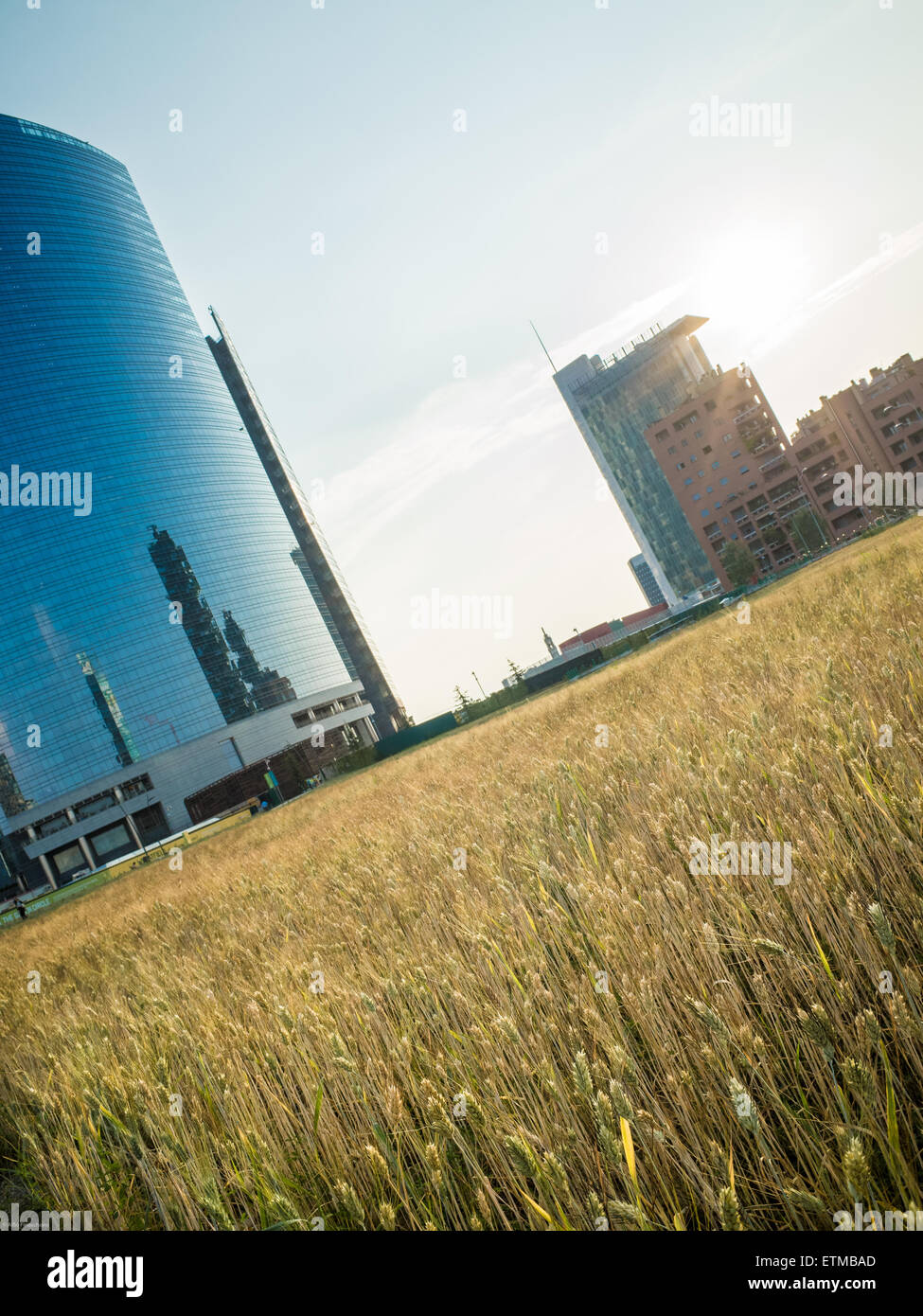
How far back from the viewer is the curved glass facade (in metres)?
85.2

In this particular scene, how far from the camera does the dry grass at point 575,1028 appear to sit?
148cm

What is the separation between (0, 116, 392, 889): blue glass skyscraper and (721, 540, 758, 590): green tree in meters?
68.3

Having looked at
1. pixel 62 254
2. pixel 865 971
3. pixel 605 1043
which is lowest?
pixel 865 971

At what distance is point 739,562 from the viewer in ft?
294

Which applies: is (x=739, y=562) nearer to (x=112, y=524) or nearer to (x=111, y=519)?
(x=112, y=524)

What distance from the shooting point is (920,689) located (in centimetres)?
355

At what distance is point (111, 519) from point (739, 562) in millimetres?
91757

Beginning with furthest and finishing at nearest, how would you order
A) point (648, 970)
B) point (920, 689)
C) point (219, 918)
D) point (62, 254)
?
point (62, 254), point (219, 918), point (920, 689), point (648, 970)

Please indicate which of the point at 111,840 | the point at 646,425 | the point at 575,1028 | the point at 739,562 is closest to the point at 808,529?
the point at 739,562

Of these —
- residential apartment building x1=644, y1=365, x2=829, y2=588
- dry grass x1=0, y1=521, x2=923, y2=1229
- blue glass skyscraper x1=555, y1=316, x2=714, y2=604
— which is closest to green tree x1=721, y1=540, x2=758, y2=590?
residential apartment building x1=644, y1=365, x2=829, y2=588
